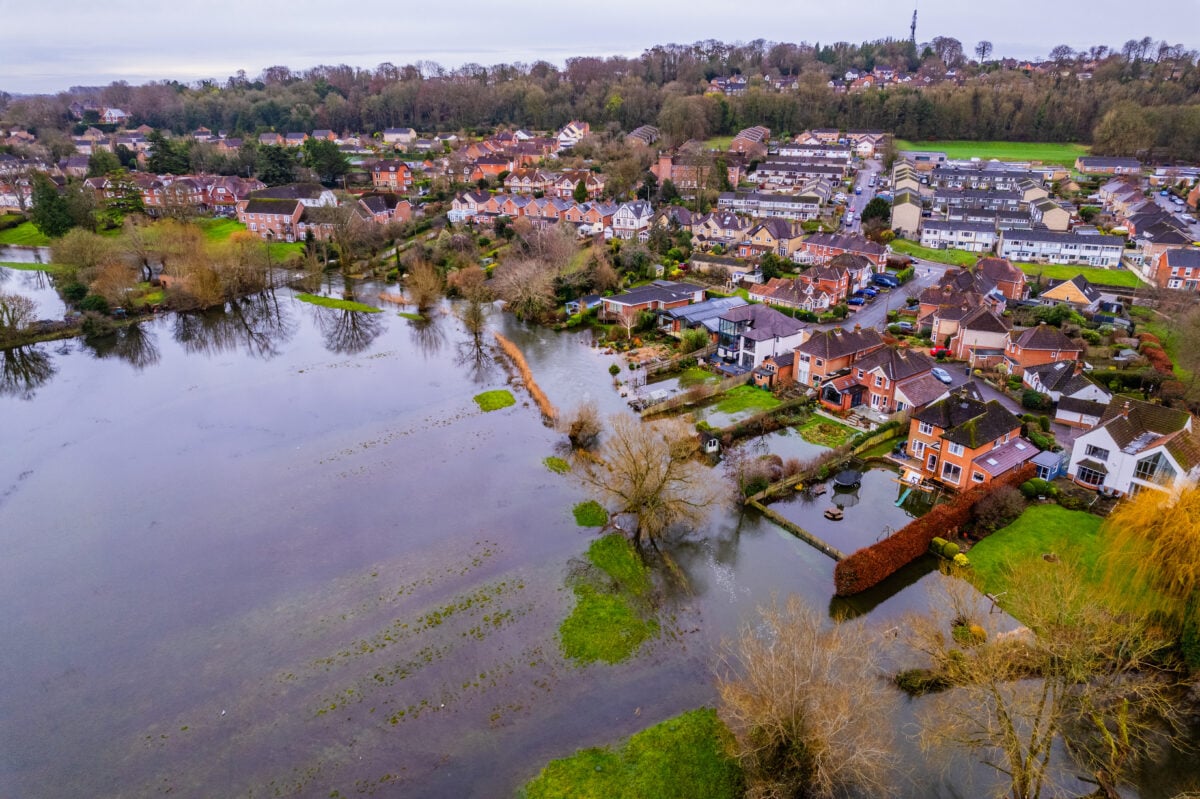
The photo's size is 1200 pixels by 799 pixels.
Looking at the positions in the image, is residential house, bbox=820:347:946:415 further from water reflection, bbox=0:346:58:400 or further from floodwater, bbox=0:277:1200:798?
water reflection, bbox=0:346:58:400

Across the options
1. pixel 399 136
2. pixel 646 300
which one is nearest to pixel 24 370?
pixel 646 300

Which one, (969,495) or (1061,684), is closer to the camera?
(1061,684)

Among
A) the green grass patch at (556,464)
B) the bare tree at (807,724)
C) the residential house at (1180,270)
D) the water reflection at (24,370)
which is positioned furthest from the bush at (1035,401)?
the water reflection at (24,370)

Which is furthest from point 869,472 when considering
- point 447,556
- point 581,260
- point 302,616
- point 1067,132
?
point 1067,132

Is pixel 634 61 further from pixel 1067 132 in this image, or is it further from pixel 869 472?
pixel 869 472

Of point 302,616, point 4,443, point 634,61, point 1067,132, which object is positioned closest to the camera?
point 302,616

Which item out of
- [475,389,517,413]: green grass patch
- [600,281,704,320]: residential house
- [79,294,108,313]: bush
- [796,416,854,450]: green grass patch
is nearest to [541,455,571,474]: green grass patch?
[475,389,517,413]: green grass patch

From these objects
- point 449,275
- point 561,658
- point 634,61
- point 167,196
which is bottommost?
point 561,658

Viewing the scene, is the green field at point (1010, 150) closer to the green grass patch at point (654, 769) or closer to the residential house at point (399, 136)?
the residential house at point (399, 136)
